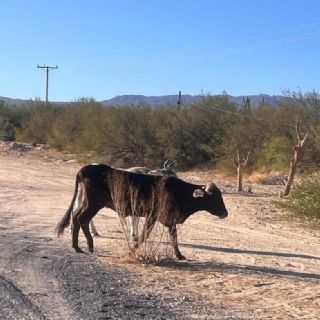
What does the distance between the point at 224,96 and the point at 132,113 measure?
5733mm

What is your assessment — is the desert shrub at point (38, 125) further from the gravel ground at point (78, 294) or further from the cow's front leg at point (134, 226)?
the gravel ground at point (78, 294)

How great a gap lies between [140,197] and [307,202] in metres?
7.67

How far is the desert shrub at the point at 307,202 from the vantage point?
18078 millimetres

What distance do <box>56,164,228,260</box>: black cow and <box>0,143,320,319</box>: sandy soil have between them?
52 centimetres

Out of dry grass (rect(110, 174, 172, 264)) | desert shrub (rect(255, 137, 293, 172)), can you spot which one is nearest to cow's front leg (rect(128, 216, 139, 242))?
dry grass (rect(110, 174, 172, 264))

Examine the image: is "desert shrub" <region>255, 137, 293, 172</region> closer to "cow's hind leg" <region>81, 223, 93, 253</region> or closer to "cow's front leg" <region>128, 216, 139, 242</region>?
"cow's front leg" <region>128, 216, 139, 242</region>

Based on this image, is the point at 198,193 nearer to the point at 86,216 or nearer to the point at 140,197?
the point at 140,197

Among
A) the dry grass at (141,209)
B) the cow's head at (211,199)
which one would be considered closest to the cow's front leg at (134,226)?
the dry grass at (141,209)

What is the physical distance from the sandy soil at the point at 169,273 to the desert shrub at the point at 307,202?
14.6 inches

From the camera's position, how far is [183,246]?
1380 cm

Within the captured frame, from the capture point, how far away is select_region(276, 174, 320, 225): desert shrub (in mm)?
18078

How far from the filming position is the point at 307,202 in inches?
721

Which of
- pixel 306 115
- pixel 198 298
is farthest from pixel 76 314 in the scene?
pixel 306 115

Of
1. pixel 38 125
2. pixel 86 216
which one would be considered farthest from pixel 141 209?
pixel 38 125
